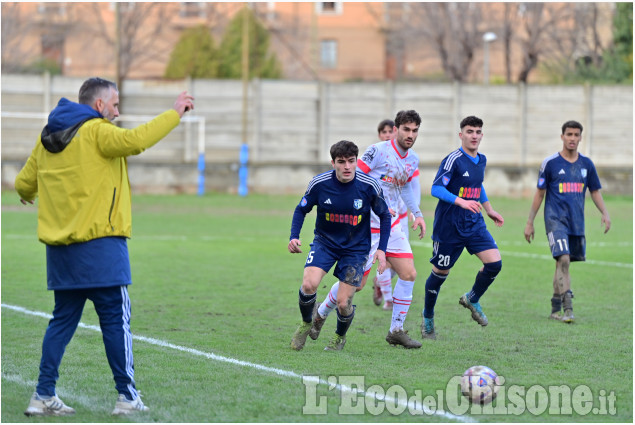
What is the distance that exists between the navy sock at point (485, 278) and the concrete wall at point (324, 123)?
73.0ft

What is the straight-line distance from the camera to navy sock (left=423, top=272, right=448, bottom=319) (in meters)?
8.77

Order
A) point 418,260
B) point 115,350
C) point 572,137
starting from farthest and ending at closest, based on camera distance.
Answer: point 418,260
point 572,137
point 115,350

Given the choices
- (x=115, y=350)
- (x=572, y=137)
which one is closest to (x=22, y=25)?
(x=572, y=137)

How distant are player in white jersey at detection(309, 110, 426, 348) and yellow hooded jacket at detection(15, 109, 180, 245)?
2903mm

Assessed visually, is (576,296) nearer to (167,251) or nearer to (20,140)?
(167,251)

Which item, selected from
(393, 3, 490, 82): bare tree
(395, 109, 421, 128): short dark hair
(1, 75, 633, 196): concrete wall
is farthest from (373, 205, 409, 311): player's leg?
(393, 3, 490, 82): bare tree

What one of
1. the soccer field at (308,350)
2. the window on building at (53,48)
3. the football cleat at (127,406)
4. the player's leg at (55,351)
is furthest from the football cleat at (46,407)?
the window on building at (53,48)

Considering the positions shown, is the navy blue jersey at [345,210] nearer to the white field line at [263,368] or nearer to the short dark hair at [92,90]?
the white field line at [263,368]

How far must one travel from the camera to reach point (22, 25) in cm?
4172

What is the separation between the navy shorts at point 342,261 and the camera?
7.91 metres

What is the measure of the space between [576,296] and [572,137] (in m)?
2.47

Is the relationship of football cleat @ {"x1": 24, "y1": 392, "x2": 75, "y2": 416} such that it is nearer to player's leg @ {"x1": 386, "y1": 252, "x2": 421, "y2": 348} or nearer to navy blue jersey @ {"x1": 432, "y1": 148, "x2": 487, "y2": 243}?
player's leg @ {"x1": 386, "y1": 252, "x2": 421, "y2": 348}

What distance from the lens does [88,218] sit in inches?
222

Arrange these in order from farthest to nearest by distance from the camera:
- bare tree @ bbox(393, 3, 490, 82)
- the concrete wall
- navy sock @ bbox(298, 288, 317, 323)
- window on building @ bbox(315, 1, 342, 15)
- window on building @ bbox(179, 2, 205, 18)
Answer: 1. window on building @ bbox(315, 1, 342, 15)
2. window on building @ bbox(179, 2, 205, 18)
3. bare tree @ bbox(393, 3, 490, 82)
4. the concrete wall
5. navy sock @ bbox(298, 288, 317, 323)
